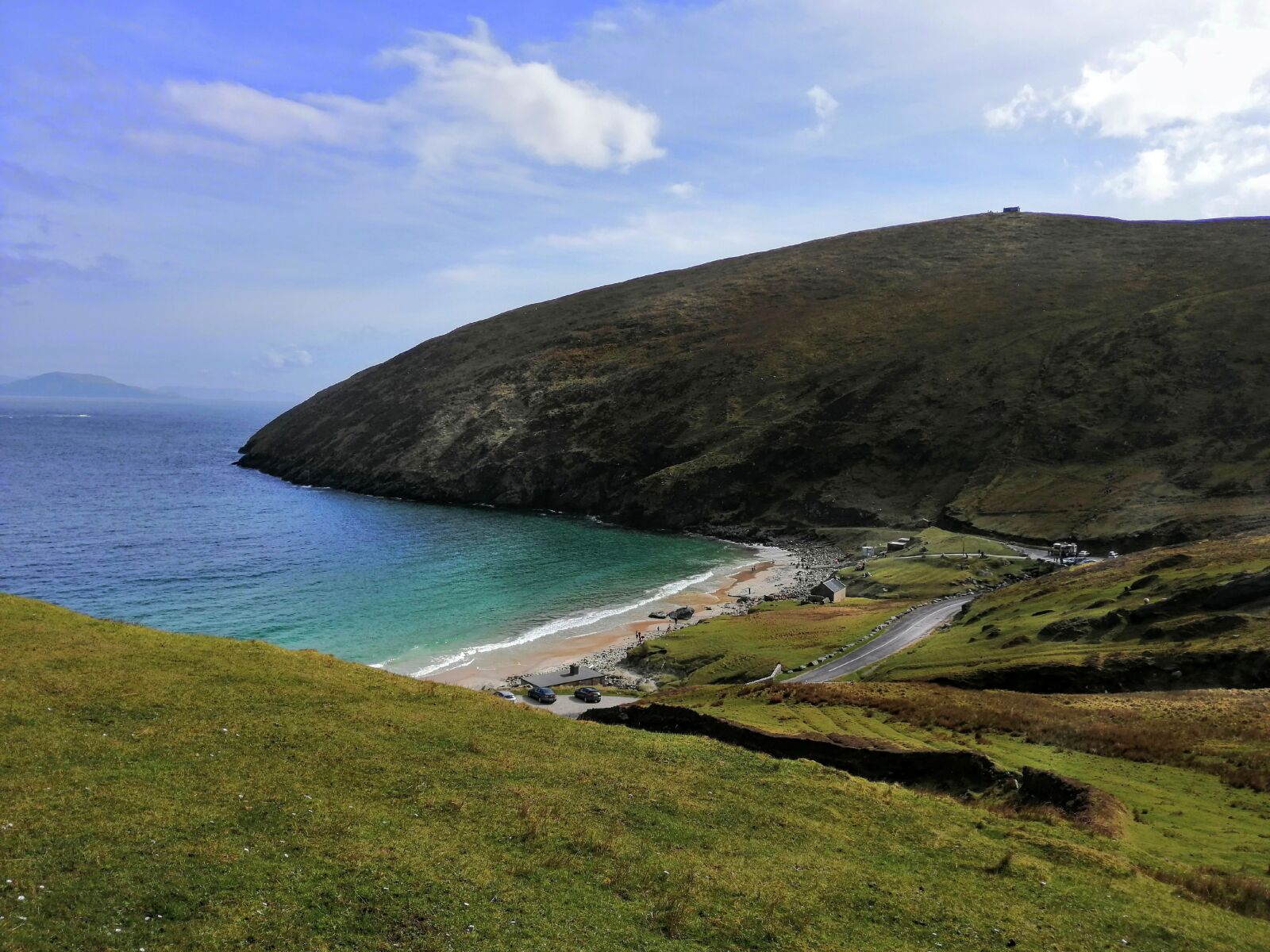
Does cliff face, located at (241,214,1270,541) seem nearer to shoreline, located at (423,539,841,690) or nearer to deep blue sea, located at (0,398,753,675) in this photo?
deep blue sea, located at (0,398,753,675)

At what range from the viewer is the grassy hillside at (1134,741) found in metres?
21.0

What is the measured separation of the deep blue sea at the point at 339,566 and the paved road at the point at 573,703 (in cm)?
1444

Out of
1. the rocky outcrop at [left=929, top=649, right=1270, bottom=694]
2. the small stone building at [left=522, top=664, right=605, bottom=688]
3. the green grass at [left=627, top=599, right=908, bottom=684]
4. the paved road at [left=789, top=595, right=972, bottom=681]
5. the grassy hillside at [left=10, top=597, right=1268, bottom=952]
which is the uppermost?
the grassy hillside at [left=10, top=597, right=1268, bottom=952]

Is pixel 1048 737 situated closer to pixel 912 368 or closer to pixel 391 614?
pixel 391 614

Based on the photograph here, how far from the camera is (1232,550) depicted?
58.0 metres

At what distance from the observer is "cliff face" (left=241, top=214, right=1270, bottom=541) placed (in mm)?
113438

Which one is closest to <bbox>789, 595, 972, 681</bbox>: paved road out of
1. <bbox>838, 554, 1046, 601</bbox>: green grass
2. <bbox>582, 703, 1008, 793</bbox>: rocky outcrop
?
<bbox>838, 554, 1046, 601</bbox>: green grass

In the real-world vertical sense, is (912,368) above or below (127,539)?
above

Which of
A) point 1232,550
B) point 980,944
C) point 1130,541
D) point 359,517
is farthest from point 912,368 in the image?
point 980,944

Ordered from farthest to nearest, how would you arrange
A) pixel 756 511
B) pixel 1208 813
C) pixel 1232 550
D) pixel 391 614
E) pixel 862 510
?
pixel 756 511 < pixel 862 510 < pixel 391 614 < pixel 1232 550 < pixel 1208 813

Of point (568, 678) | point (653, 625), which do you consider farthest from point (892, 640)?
point (653, 625)

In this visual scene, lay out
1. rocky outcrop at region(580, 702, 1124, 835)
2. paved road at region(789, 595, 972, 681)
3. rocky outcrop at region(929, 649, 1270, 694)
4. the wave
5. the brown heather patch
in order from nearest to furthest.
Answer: rocky outcrop at region(580, 702, 1124, 835), the brown heather patch, rocky outcrop at region(929, 649, 1270, 694), paved road at region(789, 595, 972, 681), the wave

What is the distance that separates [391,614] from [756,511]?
75.1 m

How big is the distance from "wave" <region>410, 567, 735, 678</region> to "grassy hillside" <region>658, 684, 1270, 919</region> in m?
30.7
